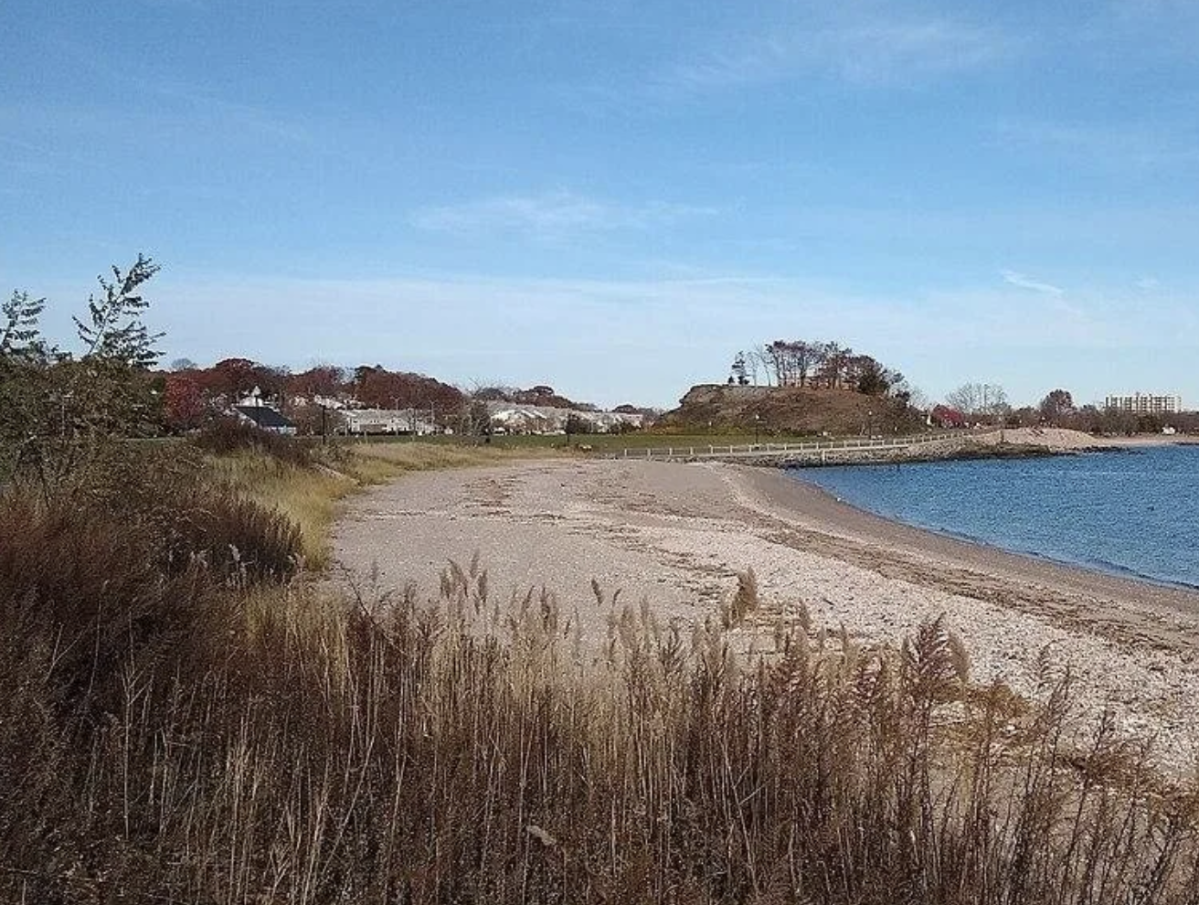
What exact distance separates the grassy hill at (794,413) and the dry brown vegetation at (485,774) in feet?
418

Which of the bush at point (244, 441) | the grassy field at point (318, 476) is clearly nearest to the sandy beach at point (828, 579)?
the grassy field at point (318, 476)

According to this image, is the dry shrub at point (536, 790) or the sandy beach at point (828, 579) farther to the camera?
the sandy beach at point (828, 579)

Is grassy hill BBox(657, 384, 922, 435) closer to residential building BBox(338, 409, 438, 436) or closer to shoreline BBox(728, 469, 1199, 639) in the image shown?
residential building BBox(338, 409, 438, 436)

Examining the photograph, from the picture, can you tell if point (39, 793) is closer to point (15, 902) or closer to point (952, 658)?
point (15, 902)

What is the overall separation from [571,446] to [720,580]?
75162 millimetres

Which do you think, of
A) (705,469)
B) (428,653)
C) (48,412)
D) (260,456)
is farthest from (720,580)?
(705,469)

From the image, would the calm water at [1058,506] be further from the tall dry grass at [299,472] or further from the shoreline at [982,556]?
the tall dry grass at [299,472]

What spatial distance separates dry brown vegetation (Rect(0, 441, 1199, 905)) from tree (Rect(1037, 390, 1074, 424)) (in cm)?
17510

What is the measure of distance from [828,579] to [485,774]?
14601 millimetres

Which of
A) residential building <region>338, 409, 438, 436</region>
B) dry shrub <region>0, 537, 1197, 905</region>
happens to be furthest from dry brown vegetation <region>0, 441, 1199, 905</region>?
residential building <region>338, 409, 438, 436</region>

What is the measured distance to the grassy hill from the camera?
13200cm

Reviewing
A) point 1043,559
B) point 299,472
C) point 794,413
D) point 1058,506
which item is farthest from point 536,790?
point 794,413

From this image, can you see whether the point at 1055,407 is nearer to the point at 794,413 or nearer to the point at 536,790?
the point at 794,413

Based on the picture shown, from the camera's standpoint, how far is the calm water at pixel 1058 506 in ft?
94.3
